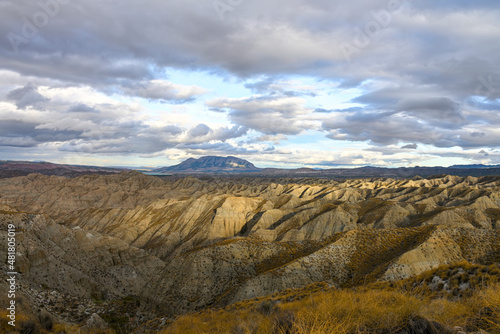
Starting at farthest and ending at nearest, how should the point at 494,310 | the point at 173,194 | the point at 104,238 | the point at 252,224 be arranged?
1. the point at 173,194
2. the point at 252,224
3. the point at 104,238
4. the point at 494,310

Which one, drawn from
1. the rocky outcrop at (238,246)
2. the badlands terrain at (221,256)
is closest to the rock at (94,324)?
the badlands terrain at (221,256)

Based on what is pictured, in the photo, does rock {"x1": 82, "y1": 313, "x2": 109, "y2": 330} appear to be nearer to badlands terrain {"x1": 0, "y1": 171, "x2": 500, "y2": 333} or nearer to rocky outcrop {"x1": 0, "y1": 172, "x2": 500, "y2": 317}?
badlands terrain {"x1": 0, "y1": 171, "x2": 500, "y2": 333}

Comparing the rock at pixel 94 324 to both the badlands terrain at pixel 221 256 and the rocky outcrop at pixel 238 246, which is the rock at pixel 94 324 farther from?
the rocky outcrop at pixel 238 246

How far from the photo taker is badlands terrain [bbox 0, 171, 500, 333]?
82.5ft

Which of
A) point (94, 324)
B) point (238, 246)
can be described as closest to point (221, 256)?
point (238, 246)

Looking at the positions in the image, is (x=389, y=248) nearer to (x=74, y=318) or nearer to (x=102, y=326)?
(x=102, y=326)

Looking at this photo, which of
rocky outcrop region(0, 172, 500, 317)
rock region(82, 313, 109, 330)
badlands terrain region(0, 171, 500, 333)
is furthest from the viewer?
rocky outcrop region(0, 172, 500, 317)

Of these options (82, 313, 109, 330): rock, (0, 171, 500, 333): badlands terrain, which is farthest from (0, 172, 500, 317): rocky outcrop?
(82, 313, 109, 330): rock

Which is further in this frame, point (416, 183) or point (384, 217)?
point (416, 183)

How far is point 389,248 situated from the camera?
31.1 meters

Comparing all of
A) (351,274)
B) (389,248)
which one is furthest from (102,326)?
(389,248)

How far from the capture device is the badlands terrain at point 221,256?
82.5ft

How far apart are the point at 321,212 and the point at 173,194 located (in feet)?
285

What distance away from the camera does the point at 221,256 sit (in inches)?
1289
